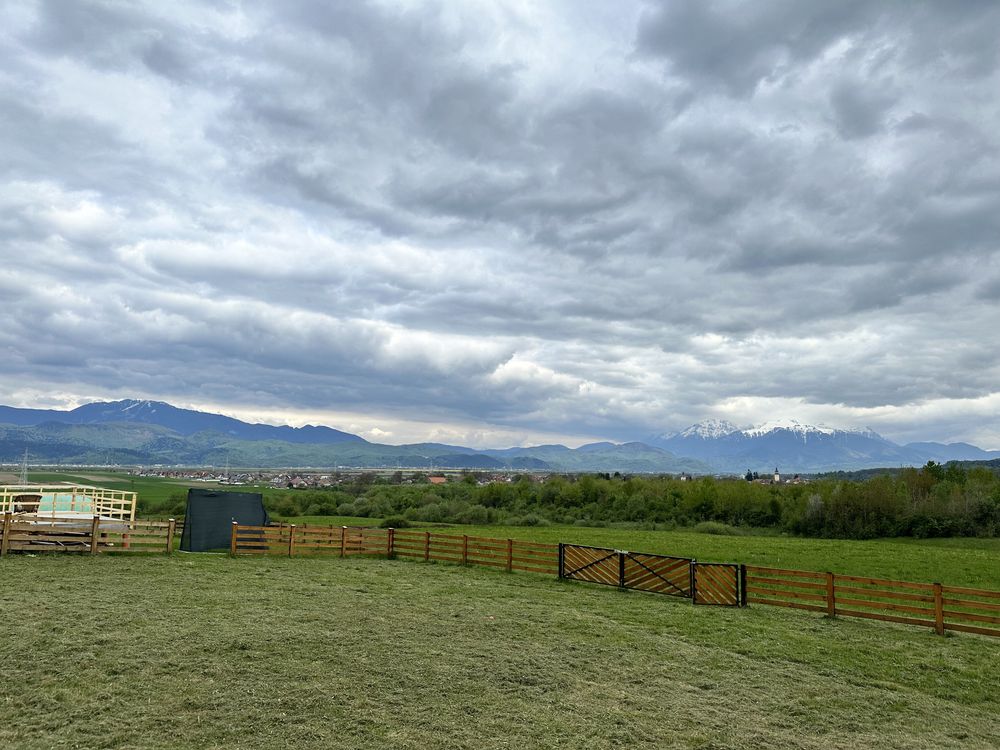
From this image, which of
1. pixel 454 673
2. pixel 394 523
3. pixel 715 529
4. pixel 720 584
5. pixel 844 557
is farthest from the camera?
Result: pixel 715 529

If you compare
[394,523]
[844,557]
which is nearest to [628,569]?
[844,557]

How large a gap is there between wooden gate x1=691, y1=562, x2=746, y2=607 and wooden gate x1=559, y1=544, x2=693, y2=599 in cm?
43

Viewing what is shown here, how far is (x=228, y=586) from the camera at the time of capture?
15742 mm

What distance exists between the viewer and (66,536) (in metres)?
20.2

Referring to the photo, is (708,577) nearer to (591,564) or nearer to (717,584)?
(717,584)

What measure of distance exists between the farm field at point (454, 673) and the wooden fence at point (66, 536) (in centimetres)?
493

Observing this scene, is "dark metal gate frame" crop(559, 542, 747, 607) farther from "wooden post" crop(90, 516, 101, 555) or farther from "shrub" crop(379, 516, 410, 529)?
"shrub" crop(379, 516, 410, 529)

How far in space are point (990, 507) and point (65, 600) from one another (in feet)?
199

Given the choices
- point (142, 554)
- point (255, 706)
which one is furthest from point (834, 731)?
point (142, 554)

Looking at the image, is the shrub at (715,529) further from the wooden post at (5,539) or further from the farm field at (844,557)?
the wooden post at (5,539)

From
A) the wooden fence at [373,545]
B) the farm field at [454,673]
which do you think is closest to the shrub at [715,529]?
the wooden fence at [373,545]

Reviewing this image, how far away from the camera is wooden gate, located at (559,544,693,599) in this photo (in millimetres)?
17172

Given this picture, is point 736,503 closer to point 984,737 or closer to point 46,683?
point 984,737

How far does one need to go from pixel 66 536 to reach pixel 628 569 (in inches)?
668
